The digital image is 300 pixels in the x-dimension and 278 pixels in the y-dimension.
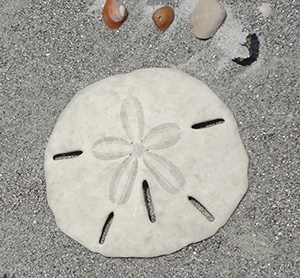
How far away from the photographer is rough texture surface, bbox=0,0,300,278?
1.95 meters

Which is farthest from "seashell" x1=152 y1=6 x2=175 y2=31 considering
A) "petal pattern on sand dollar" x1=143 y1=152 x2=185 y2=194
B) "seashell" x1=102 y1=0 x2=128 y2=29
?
"petal pattern on sand dollar" x1=143 y1=152 x2=185 y2=194

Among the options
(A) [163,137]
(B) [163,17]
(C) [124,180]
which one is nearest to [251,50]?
(B) [163,17]

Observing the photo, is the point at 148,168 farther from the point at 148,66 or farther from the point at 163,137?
the point at 148,66

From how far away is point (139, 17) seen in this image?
81.9 inches

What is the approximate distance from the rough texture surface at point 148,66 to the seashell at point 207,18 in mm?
41

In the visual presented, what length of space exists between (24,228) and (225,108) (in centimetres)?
114

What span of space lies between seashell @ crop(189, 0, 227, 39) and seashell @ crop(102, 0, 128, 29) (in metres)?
0.33

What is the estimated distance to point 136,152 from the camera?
6.47 ft

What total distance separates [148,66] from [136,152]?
0.43 metres

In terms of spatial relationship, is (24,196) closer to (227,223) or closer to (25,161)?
(25,161)

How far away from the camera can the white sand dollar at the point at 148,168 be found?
1950mm

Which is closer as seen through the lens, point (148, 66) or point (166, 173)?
point (166, 173)

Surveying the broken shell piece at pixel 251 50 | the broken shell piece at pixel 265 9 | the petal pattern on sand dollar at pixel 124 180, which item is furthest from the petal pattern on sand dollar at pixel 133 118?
the broken shell piece at pixel 265 9

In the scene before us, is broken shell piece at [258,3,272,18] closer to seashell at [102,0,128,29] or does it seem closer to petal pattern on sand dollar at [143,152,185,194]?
seashell at [102,0,128,29]
